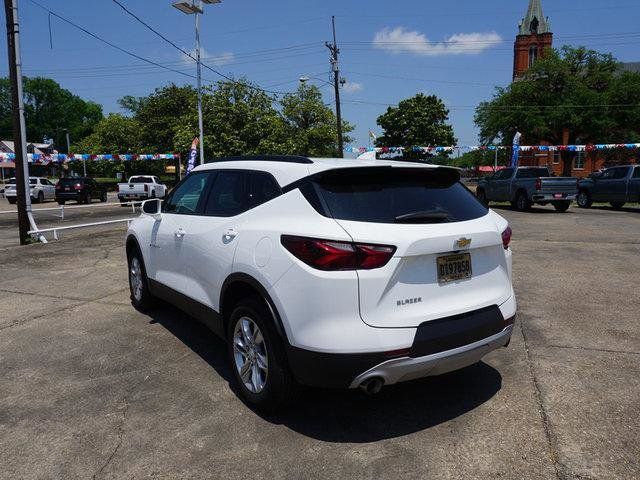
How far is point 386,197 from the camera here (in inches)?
121

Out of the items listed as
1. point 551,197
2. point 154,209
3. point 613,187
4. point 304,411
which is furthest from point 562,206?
point 304,411

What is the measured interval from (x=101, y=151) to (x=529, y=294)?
69.1m

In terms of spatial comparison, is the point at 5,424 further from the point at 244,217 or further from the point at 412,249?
the point at 412,249

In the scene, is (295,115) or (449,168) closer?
(449,168)

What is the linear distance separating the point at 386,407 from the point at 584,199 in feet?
71.9

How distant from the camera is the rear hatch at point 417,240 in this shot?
280 centimetres

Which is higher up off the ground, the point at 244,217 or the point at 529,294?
the point at 244,217

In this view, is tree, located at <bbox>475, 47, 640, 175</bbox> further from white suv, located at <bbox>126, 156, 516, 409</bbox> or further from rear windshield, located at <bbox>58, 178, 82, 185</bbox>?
white suv, located at <bbox>126, 156, 516, 409</bbox>

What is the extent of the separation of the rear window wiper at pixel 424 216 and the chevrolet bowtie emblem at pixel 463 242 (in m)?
0.17

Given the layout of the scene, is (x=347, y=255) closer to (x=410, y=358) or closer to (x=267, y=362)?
(x=410, y=358)

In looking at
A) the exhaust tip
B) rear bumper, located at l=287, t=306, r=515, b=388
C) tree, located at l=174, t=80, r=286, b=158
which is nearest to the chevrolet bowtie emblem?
rear bumper, located at l=287, t=306, r=515, b=388

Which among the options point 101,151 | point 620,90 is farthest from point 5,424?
point 101,151

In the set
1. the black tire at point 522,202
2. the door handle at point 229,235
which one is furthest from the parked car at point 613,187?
the door handle at point 229,235

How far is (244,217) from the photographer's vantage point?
3510mm
